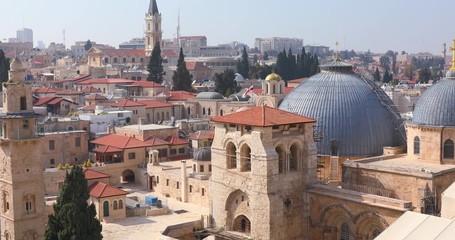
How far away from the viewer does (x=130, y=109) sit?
182ft

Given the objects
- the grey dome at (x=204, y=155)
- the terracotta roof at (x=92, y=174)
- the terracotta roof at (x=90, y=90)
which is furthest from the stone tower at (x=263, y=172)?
the terracotta roof at (x=90, y=90)

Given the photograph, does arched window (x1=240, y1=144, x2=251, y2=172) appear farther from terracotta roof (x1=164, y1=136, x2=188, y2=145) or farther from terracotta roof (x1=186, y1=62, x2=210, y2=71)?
terracotta roof (x1=186, y1=62, x2=210, y2=71)

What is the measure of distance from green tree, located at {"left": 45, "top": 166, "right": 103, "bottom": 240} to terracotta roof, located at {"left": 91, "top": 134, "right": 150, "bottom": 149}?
1590 cm

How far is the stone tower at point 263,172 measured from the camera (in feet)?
88.3

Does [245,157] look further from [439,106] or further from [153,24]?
[153,24]

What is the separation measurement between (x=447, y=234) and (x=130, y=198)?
2329 centimetres

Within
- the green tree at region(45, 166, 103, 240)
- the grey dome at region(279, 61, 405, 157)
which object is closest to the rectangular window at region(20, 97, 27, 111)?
the green tree at region(45, 166, 103, 240)

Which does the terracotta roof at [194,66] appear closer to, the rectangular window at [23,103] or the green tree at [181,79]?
the green tree at [181,79]

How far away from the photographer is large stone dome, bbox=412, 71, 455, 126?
28.3 metres

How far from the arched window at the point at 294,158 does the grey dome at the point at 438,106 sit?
585 cm

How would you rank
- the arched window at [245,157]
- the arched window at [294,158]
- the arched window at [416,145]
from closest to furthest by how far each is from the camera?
1. the arched window at [245,157]
2. the arched window at [294,158]
3. the arched window at [416,145]

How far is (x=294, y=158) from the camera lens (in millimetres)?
28516

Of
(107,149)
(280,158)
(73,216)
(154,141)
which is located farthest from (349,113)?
(107,149)

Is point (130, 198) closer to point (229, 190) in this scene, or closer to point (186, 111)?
point (229, 190)
